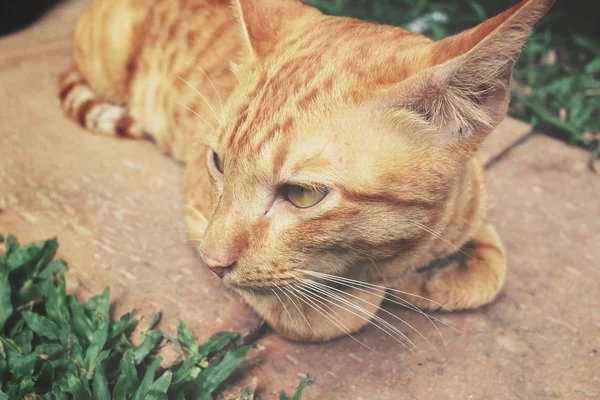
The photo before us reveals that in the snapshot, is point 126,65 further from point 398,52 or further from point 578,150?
point 578,150

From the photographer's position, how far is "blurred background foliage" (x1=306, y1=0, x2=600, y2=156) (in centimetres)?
387

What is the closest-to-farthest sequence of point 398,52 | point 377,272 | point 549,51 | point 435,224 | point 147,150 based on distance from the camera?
1. point 398,52
2. point 435,224
3. point 377,272
4. point 147,150
5. point 549,51

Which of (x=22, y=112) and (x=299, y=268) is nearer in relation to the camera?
(x=299, y=268)

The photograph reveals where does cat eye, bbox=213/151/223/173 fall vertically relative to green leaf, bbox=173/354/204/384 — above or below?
above

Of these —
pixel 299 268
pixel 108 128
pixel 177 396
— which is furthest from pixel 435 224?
pixel 108 128

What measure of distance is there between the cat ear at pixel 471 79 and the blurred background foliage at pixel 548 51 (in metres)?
2.23

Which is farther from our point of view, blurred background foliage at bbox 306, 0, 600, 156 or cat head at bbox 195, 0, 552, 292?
blurred background foliage at bbox 306, 0, 600, 156

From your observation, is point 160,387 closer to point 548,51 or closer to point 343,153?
point 343,153

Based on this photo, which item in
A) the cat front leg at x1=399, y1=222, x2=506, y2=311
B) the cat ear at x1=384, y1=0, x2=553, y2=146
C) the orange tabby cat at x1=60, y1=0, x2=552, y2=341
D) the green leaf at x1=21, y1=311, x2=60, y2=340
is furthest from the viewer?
the cat front leg at x1=399, y1=222, x2=506, y2=311

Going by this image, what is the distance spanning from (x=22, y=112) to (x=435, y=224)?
2720 millimetres

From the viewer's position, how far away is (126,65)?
3592 mm

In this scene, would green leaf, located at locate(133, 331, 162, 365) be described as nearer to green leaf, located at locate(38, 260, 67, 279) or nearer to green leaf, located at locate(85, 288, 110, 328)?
green leaf, located at locate(85, 288, 110, 328)

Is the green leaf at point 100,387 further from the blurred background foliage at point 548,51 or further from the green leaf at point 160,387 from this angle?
the blurred background foliage at point 548,51

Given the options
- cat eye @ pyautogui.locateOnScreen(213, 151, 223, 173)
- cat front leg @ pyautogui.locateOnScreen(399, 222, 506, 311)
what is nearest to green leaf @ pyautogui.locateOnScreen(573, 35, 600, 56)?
cat front leg @ pyautogui.locateOnScreen(399, 222, 506, 311)
